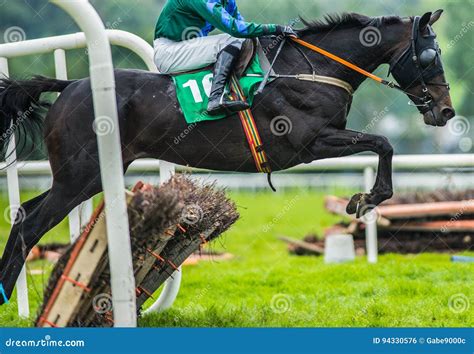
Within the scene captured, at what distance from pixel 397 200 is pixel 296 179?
1010 centimetres

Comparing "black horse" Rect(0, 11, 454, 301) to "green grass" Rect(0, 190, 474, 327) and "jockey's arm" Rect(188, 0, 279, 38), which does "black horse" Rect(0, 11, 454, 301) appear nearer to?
"jockey's arm" Rect(188, 0, 279, 38)

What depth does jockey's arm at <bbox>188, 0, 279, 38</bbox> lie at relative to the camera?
493 cm

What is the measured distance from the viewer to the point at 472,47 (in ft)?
73.6

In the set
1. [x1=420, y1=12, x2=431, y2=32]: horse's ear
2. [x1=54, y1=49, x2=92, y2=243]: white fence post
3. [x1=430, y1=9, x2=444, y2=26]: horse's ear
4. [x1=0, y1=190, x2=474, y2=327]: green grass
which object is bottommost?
[x1=0, y1=190, x2=474, y2=327]: green grass

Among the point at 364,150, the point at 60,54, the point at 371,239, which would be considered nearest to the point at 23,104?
the point at 60,54

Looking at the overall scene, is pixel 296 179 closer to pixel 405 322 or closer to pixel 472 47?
pixel 472 47

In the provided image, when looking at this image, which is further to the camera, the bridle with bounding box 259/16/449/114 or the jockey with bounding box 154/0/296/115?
the bridle with bounding box 259/16/449/114

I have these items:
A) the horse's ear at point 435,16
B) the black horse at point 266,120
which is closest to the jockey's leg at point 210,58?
the black horse at point 266,120

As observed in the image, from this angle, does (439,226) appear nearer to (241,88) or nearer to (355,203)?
(355,203)

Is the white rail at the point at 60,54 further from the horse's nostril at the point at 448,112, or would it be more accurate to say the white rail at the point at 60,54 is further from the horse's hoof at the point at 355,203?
the horse's nostril at the point at 448,112

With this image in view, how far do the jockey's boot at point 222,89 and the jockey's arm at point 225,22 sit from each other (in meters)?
0.15

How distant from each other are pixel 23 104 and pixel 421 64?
8.34 feet

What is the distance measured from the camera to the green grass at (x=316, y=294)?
517 cm

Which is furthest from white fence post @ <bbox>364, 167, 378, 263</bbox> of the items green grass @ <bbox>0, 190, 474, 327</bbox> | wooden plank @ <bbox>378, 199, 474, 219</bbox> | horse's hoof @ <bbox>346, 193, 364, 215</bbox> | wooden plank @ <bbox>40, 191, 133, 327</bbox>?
wooden plank @ <bbox>40, 191, 133, 327</bbox>
